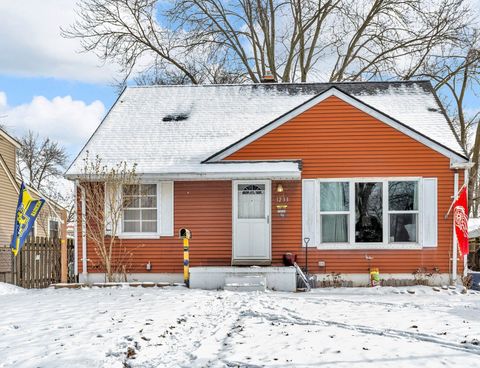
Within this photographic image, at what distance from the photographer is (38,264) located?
13250mm

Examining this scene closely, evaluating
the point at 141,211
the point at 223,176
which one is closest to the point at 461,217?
the point at 223,176

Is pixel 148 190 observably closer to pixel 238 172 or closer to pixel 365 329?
pixel 238 172

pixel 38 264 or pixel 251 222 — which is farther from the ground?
pixel 251 222

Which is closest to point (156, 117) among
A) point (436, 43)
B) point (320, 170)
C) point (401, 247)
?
point (320, 170)

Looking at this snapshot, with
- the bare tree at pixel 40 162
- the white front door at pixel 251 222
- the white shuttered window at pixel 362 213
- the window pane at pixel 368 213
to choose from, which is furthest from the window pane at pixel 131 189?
the bare tree at pixel 40 162

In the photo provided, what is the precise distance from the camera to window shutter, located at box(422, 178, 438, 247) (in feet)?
40.6

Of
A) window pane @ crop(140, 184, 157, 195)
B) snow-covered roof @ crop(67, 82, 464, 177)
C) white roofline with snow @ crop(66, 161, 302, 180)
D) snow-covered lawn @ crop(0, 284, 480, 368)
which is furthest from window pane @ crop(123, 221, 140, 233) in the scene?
snow-covered lawn @ crop(0, 284, 480, 368)

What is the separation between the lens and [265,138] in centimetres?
1297

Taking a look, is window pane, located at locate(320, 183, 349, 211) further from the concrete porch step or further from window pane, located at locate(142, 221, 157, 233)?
window pane, located at locate(142, 221, 157, 233)

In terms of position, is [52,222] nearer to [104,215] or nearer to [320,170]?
[104,215]

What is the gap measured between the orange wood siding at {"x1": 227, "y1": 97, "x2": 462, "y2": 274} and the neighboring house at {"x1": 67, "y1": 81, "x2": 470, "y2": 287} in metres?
0.02

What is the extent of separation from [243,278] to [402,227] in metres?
4.18

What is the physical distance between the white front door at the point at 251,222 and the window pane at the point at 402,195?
3.01 metres

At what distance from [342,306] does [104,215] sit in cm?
633
